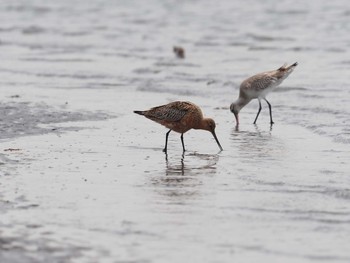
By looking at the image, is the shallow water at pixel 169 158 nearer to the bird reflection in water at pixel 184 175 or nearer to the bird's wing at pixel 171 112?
the bird reflection in water at pixel 184 175

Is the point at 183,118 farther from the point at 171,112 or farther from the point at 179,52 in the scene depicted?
the point at 179,52

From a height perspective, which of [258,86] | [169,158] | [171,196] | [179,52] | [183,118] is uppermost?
[179,52]

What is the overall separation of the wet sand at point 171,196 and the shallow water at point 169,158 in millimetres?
17

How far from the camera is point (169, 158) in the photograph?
11.3 meters

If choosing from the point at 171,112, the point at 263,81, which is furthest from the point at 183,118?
the point at 263,81

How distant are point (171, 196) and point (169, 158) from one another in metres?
2.25

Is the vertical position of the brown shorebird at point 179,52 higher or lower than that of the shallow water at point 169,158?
higher

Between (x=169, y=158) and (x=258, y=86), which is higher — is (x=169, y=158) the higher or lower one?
the lower one

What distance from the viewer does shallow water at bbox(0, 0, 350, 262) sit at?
753 cm

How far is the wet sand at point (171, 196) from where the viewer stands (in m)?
7.34

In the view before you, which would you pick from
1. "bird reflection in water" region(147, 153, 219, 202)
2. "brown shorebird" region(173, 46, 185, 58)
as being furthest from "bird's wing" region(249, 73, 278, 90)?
"brown shorebird" region(173, 46, 185, 58)

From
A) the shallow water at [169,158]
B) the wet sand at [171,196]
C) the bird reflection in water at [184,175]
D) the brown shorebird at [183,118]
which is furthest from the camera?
the brown shorebird at [183,118]

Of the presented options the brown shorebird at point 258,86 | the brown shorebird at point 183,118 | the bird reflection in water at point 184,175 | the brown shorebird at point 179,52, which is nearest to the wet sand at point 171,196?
the bird reflection in water at point 184,175

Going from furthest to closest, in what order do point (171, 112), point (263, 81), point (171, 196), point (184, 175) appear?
1. point (263, 81)
2. point (171, 112)
3. point (184, 175)
4. point (171, 196)
